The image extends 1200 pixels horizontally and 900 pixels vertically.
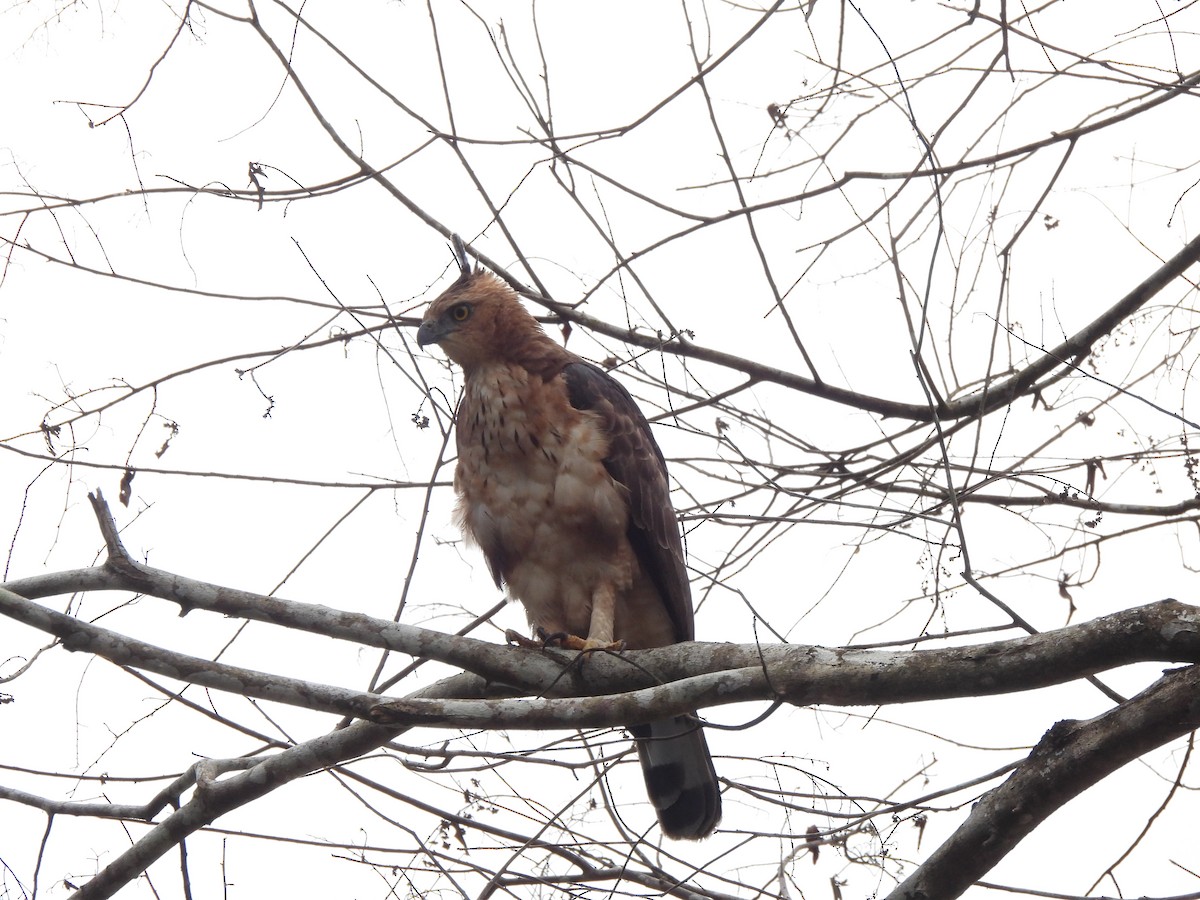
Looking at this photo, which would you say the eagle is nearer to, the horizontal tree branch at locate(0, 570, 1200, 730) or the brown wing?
the brown wing

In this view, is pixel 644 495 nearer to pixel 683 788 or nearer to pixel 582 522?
→ pixel 582 522

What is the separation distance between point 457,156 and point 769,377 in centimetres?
135

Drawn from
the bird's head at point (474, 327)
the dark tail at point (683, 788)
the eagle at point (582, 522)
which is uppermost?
the bird's head at point (474, 327)

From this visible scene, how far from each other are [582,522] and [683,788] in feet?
3.70

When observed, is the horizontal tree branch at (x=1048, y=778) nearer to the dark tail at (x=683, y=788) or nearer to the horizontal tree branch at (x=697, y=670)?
the horizontal tree branch at (x=697, y=670)

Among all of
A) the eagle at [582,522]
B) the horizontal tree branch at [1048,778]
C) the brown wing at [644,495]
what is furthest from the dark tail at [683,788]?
the horizontal tree branch at [1048,778]

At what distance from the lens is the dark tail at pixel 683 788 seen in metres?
4.62

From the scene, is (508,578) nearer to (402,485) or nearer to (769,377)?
(402,485)

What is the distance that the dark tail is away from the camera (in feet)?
15.2

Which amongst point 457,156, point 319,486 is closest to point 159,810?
point 319,486

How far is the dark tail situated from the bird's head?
1.70 metres

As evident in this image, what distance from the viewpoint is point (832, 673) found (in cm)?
279

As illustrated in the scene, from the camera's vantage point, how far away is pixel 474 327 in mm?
5016

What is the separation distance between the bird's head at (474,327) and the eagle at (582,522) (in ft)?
0.18
